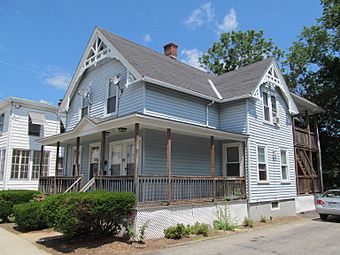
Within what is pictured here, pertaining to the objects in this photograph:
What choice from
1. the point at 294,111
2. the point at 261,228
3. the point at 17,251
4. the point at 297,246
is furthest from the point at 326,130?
the point at 17,251

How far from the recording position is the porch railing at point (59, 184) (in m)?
12.3

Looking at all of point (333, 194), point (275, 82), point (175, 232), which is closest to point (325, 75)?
point (275, 82)

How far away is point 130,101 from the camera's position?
44.0ft

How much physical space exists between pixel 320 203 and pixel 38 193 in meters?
13.4

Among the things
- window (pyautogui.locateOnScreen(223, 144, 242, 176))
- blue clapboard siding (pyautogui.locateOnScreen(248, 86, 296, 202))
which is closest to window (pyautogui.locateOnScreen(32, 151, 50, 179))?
window (pyautogui.locateOnScreen(223, 144, 242, 176))

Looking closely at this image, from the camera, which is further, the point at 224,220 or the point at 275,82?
the point at 275,82

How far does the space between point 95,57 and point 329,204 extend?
13.6m

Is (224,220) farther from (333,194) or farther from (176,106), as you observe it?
(333,194)

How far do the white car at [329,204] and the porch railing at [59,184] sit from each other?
11159mm

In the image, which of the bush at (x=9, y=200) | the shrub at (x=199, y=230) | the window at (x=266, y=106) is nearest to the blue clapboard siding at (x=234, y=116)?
the window at (x=266, y=106)

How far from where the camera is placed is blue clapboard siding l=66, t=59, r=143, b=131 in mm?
13188

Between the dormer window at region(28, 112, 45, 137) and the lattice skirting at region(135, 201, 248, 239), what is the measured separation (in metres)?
14.4

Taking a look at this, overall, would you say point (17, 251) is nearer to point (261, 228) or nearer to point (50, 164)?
point (261, 228)

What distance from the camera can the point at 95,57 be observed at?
1581 cm
